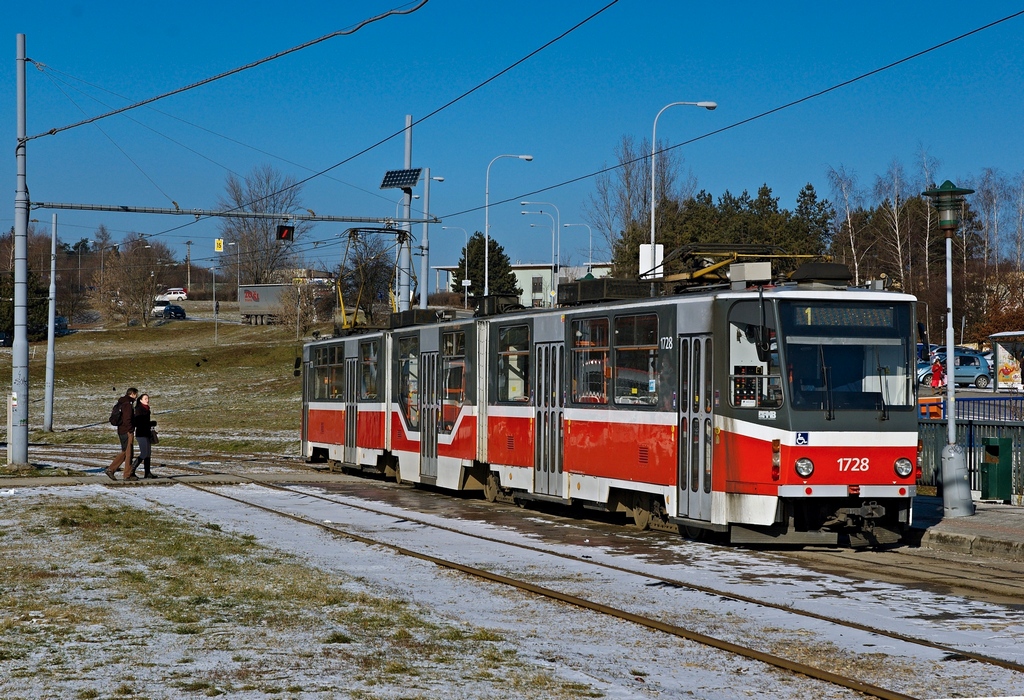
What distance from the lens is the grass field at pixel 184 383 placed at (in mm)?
44531

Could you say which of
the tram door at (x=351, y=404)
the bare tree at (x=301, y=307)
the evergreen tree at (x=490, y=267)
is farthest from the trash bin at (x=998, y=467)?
the evergreen tree at (x=490, y=267)

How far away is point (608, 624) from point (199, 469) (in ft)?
70.3

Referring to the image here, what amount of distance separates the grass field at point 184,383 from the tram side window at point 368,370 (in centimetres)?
1131

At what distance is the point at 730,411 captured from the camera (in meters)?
13.7

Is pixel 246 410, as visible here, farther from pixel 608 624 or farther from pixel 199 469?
pixel 608 624

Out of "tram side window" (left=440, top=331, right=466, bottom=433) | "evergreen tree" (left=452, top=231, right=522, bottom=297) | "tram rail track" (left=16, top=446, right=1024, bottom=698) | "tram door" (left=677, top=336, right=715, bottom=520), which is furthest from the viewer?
"evergreen tree" (left=452, top=231, right=522, bottom=297)

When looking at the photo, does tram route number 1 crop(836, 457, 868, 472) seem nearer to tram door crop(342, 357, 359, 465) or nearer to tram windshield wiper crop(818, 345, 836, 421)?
tram windshield wiper crop(818, 345, 836, 421)

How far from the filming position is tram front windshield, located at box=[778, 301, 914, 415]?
13523 millimetres

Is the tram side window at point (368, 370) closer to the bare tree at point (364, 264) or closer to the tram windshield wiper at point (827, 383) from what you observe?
the bare tree at point (364, 264)

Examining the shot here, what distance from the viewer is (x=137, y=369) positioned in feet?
245

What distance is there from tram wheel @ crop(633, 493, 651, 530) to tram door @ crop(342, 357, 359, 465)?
1153cm

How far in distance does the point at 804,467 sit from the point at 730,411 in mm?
1011

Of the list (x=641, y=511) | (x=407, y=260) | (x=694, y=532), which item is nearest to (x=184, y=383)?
(x=407, y=260)

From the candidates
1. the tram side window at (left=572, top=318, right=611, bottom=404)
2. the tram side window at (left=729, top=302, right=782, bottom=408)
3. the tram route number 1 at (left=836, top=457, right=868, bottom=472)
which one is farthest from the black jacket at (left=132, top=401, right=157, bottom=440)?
the tram route number 1 at (left=836, top=457, right=868, bottom=472)
